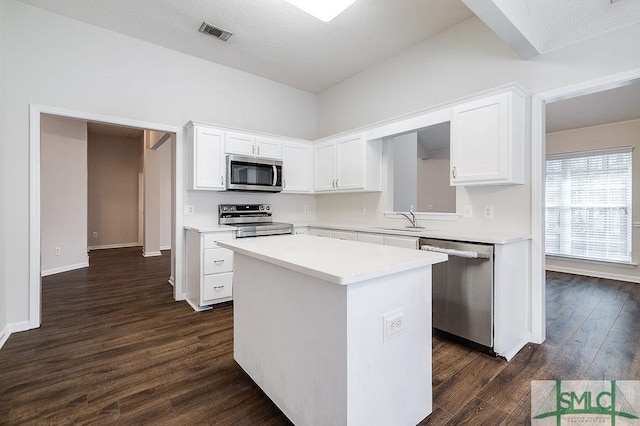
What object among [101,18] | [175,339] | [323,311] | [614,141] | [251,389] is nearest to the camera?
[323,311]

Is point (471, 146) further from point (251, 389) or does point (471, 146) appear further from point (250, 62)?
point (250, 62)

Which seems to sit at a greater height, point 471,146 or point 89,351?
point 471,146

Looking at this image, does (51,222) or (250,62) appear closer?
(250,62)

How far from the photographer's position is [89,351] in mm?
2332

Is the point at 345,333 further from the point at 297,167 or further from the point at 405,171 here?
the point at 297,167

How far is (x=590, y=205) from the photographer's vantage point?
16.6 feet

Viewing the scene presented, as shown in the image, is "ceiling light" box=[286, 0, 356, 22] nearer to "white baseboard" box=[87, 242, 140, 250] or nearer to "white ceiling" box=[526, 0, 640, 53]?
"white ceiling" box=[526, 0, 640, 53]

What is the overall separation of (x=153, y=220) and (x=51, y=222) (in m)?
1.85

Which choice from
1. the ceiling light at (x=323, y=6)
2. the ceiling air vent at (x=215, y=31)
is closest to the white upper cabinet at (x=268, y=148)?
the ceiling air vent at (x=215, y=31)

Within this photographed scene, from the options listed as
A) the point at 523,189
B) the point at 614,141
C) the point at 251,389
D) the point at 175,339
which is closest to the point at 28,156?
the point at 175,339

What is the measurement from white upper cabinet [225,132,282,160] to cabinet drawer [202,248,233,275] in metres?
1.24

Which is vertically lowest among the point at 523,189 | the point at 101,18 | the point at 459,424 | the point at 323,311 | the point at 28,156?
the point at 459,424

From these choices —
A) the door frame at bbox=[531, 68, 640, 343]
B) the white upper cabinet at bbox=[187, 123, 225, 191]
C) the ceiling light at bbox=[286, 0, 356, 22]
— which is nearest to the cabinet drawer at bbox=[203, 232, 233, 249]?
the white upper cabinet at bbox=[187, 123, 225, 191]

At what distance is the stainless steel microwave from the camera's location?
3676mm
